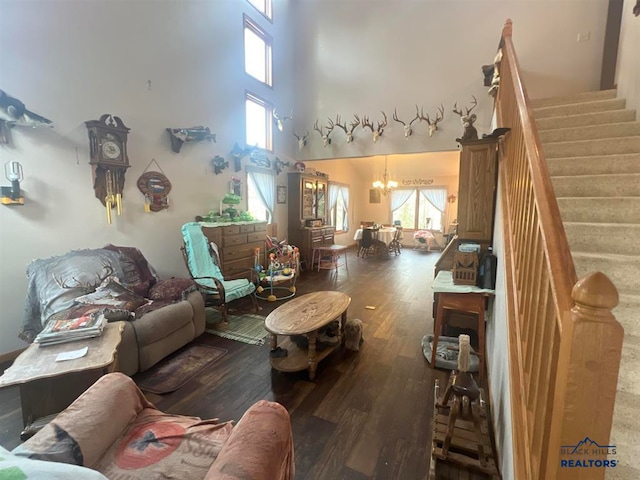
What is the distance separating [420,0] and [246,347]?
6147 millimetres

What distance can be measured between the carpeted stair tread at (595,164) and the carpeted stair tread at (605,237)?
25.8 inches

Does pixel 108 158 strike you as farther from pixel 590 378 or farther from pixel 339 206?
pixel 339 206

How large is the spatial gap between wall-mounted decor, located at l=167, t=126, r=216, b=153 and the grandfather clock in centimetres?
64

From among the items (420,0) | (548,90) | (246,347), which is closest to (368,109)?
(420,0)

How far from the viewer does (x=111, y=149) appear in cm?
314

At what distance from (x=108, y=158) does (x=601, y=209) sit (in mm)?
4378

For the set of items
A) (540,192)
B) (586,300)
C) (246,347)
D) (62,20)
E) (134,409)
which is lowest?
(246,347)

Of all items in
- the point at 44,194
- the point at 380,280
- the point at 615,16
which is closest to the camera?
the point at 44,194

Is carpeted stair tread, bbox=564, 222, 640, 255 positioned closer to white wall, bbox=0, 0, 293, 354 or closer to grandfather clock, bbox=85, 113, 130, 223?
grandfather clock, bbox=85, 113, 130, 223

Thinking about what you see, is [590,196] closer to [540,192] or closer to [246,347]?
[540,192]

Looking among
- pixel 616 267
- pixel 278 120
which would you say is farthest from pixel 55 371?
pixel 278 120

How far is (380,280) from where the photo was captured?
5.49 meters

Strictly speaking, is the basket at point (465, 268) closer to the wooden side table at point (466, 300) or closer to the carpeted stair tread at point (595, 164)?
the wooden side table at point (466, 300)

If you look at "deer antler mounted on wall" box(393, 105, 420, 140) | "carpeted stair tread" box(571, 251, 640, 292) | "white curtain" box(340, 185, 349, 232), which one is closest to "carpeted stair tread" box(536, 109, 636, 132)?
"carpeted stair tread" box(571, 251, 640, 292)
